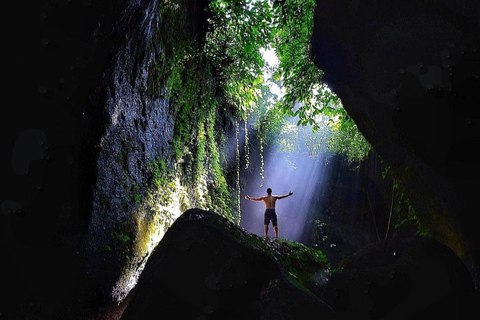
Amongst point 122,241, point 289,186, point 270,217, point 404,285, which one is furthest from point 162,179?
point 289,186

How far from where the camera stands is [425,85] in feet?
11.3

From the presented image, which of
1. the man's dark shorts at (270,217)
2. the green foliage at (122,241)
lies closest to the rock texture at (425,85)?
the green foliage at (122,241)

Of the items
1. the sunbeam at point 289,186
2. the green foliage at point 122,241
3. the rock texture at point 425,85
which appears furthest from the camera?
the sunbeam at point 289,186

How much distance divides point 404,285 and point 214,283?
1.91 metres

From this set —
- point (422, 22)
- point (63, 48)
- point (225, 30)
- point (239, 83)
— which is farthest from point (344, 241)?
point (63, 48)

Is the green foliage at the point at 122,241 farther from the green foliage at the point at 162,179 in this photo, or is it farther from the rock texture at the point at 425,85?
the rock texture at the point at 425,85

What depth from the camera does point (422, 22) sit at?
3490mm

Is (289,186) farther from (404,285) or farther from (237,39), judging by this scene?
(404,285)

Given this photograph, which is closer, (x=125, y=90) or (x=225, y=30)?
(x=125, y=90)

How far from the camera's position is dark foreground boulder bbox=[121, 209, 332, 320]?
8.63 ft

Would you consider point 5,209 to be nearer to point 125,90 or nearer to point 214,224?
point 214,224

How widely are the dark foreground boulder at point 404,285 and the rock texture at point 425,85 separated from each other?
3.06 feet

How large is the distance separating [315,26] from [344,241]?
539 inches

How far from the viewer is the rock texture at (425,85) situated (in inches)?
129
